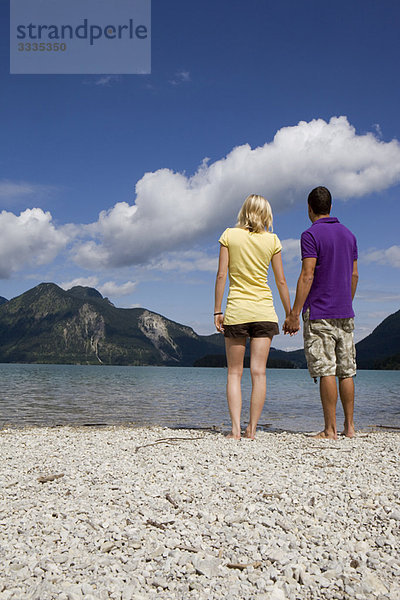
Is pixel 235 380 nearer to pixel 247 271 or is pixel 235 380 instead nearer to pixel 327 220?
pixel 247 271

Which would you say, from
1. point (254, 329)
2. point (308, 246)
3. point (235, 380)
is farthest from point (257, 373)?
point (308, 246)

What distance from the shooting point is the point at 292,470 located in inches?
194

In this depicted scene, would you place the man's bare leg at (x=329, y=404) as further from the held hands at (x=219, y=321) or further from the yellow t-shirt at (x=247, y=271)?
the held hands at (x=219, y=321)

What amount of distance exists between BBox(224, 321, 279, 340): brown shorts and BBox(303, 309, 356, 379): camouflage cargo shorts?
79 cm

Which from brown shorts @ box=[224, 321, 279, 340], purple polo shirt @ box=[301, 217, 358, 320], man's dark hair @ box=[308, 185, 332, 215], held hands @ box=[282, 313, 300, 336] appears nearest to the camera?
brown shorts @ box=[224, 321, 279, 340]

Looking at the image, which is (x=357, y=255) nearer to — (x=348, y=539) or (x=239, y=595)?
(x=348, y=539)

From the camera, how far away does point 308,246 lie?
705 cm

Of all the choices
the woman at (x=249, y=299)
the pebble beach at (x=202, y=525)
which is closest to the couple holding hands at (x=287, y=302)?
the woman at (x=249, y=299)

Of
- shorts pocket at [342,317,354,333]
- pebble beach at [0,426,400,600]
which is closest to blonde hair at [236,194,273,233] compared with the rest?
shorts pocket at [342,317,354,333]

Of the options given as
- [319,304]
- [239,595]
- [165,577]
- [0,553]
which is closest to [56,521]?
[0,553]

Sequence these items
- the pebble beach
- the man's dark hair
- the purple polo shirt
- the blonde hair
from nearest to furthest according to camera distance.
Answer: the pebble beach < the blonde hair < the purple polo shirt < the man's dark hair

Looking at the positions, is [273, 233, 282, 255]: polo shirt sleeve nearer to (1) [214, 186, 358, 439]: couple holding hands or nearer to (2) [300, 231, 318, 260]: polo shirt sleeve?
(1) [214, 186, 358, 439]: couple holding hands

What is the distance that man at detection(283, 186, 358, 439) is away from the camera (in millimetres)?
7020

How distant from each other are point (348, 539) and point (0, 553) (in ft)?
8.75
